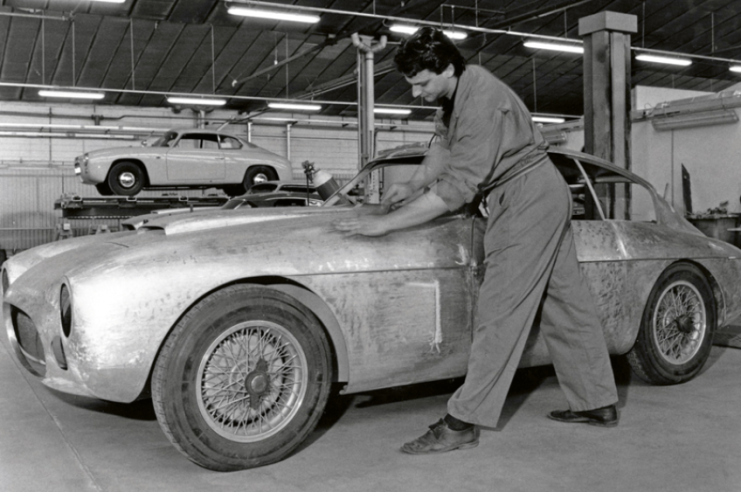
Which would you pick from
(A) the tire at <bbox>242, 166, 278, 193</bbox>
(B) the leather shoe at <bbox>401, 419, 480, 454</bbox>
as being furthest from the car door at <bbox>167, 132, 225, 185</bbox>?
(B) the leather shoe at <bbox>401, 419, 480, 454</bbox>

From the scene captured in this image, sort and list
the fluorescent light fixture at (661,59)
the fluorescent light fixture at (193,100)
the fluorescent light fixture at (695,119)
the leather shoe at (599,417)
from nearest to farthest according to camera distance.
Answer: the leather shoe at (599,417) < the fluorescent light fixture at (695,119) < the fluorescent light fixture at (661,59) < the fluorescent light fixture at (193,100)

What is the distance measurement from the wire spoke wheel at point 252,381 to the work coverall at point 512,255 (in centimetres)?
67

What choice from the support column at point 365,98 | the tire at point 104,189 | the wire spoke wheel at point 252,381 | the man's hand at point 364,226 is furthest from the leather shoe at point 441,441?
the tire at point 104,189

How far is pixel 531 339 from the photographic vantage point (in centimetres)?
333

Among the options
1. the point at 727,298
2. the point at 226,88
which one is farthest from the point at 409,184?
the point at 226,88

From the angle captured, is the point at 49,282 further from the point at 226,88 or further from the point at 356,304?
the point at 226,88

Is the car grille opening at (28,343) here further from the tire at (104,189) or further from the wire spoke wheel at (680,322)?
the tire at (104,189)

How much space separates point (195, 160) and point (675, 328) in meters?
11.0

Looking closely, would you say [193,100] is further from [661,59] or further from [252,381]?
[252,381]

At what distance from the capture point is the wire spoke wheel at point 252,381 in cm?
265

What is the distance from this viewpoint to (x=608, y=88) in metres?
7.80

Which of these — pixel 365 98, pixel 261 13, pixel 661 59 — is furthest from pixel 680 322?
pixel 661 59

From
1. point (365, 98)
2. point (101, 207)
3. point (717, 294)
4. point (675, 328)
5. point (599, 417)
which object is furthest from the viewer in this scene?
point (365, 98)

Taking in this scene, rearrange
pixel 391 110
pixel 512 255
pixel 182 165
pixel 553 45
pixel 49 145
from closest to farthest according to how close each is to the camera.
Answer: pixel 512 255
pixel 182 165
pixel 553 45
pixel 49 145
pixel 391 110
